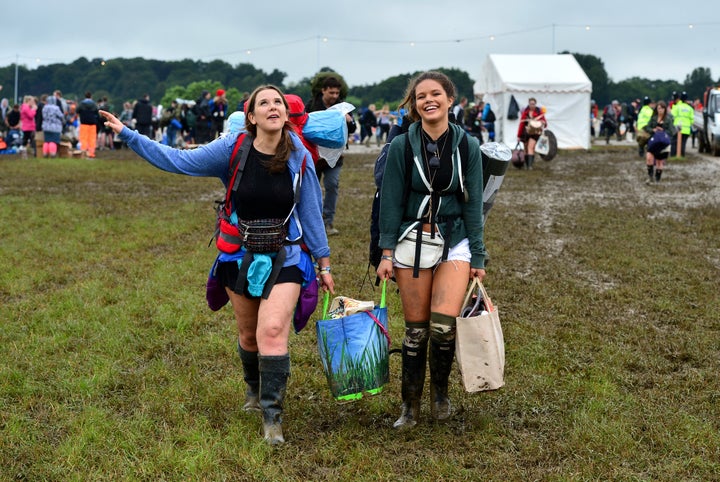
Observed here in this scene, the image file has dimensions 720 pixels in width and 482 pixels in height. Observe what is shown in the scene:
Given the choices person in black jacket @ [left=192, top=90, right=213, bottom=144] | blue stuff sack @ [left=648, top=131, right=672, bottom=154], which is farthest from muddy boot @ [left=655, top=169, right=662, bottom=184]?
person in black jacket @ [left=192, top=90, right=213, bottom=144]

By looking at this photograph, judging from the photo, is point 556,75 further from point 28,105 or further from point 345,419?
point 345,419

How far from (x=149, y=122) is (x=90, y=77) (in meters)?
103

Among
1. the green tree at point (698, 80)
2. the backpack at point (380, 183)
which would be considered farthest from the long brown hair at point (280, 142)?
the green tree at point (698, 80)

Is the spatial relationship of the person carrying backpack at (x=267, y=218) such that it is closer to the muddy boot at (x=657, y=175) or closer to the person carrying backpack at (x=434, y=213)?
the person carrying backpack at (x=434, y=213)

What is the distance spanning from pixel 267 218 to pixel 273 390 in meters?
0.86

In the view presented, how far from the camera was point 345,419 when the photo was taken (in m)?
4.70

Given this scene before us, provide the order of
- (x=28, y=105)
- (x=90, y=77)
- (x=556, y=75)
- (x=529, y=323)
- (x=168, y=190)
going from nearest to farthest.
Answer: (x=529, y=323)
(x=168, y=190)
(x=28, y=105)
(x=556, y=75)
(x=90, y=77)

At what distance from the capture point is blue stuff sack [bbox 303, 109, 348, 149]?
180 inches

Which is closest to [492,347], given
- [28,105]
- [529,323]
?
[529,323]

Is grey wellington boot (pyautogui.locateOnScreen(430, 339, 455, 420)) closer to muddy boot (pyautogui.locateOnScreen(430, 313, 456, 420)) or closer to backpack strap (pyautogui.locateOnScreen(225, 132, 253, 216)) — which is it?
muddy boot (pyautogui.locateOnScreen(430, 313, 456, 420))

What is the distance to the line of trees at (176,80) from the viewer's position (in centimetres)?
9631

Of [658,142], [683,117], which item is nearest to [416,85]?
[658,142]

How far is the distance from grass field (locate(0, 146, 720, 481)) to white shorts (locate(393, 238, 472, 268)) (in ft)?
3.03

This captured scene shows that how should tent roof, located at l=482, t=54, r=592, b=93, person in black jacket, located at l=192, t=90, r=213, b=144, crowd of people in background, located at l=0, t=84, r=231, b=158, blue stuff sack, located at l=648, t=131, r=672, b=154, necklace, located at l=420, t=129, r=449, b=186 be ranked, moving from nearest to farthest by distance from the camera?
necklace, located at l=420, t=129, r=449, b=186
blue stuff sack, located at l=648, t=131, r=672, b=154
crowd of people in background, located at l=0, t=84, r=231, b=158
person in black jacket, located at l=192, t=90, r=213, b=144
tent roof, located at l=482, t=54, r=592, b=93
